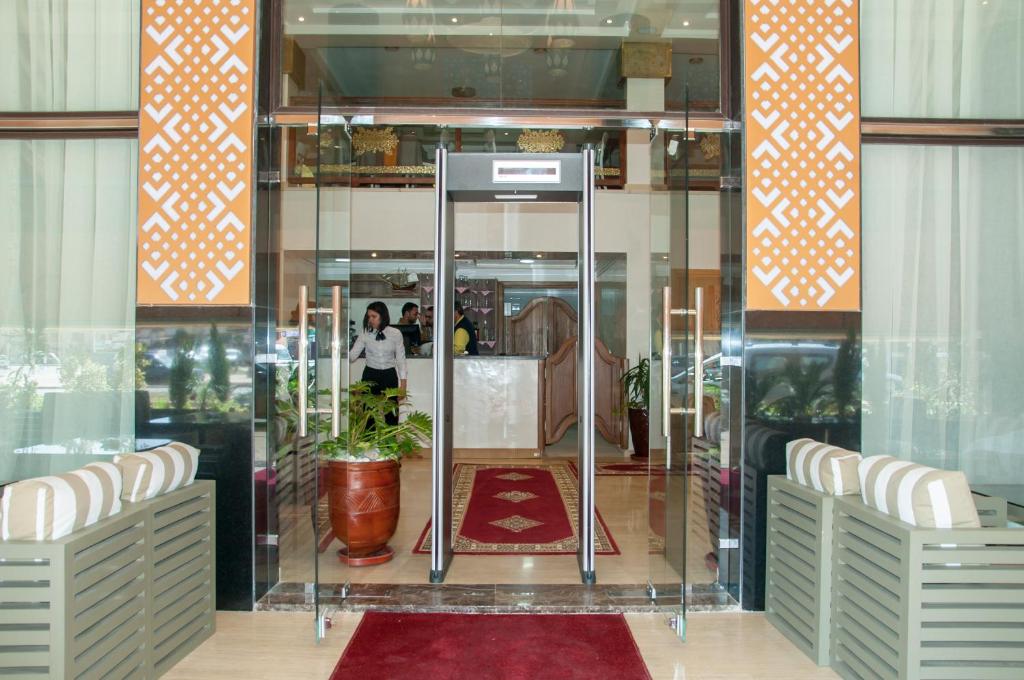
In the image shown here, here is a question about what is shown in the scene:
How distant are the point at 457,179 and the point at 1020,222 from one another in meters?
3.14

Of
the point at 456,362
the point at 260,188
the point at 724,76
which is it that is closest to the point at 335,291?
the point at 260,188

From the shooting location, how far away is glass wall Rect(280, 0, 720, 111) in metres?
3.83

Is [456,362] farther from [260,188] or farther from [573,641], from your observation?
[573,641]

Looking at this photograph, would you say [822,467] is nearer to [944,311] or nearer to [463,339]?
[944,311]

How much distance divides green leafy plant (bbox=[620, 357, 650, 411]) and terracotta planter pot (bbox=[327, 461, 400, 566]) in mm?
4193

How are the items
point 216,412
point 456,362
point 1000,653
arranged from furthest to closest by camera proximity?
point 456,362, point 216,412, point 1000,653

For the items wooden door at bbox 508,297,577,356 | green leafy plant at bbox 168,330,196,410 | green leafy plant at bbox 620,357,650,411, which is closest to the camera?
green leafy plant at bbox 168,330,196,410

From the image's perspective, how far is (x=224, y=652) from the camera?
3061 mm

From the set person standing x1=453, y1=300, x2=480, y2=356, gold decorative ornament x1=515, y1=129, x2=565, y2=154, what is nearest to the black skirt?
person standing x1=453, y1=300, x2=480, y2=356

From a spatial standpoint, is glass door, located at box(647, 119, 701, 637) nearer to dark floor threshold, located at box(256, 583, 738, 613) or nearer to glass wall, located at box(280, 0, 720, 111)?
dark floor threshold, located at box(256, 583, 738, 613)

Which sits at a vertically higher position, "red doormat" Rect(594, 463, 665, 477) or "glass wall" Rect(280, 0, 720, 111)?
"glass wall" Rect(280, 0, 720, 111)

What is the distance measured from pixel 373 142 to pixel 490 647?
6963mm

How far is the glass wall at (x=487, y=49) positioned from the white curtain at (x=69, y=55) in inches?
36.2

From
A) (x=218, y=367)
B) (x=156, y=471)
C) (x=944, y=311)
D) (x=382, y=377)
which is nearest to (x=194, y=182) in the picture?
(x=218, y=367)
